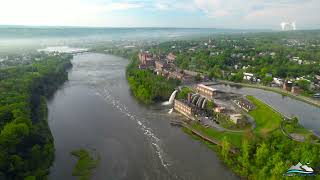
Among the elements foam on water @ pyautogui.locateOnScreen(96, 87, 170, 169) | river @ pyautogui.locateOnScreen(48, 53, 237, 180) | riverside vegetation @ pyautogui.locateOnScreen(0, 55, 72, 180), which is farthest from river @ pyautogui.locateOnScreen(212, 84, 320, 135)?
riverside vegetation @ pyautogui.locateOnScreen(0, 55, 72, 180)

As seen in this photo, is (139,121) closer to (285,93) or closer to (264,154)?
(264,154)

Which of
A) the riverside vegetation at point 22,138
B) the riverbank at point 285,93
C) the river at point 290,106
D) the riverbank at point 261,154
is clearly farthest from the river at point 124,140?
the riverbank at point 285,93

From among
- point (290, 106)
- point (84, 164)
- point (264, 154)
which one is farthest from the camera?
point (290, 106)

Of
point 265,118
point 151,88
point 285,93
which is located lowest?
point 285,93

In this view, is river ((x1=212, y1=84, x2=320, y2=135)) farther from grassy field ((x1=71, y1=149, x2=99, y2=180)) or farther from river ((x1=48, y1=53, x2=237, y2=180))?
grassy field ((x1=71, y1=149, x2=99, y2=180))

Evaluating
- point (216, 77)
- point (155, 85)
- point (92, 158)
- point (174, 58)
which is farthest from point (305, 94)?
point (174, 58)

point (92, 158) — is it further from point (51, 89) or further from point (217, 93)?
point (51, 89)

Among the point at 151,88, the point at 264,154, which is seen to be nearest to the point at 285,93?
the point at 151,88
